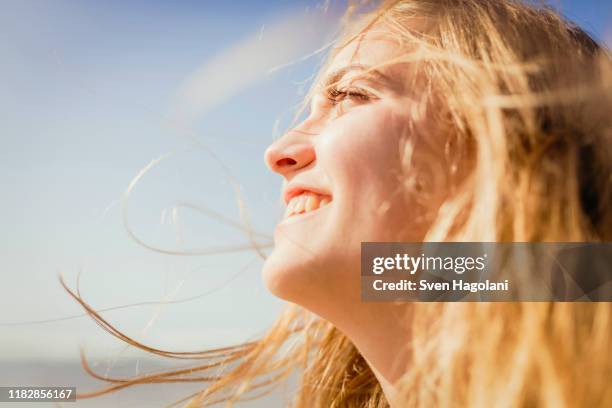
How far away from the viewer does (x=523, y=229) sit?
128 cm

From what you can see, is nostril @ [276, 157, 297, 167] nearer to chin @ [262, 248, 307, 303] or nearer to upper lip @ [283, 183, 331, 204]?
upper lip @ [283, 183, 331, 204]

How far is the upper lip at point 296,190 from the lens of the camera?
145cm

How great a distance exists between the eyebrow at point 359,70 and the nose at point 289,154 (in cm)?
16

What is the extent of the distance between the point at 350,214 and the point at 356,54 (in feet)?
1.37

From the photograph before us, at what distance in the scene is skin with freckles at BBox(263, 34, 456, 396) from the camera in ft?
4.53

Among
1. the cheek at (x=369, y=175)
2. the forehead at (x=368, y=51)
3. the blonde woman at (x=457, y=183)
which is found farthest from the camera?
the forehead at (x=368, y=51)

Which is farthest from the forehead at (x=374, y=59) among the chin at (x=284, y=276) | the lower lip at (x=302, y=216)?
the chin at (x=284, y=276)

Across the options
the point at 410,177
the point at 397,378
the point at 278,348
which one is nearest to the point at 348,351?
the point at 278,348

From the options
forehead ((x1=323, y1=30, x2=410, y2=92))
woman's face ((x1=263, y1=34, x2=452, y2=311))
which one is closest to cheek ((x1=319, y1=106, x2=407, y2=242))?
woman's face ((x1=263, y1=34, x2=452, y2=311))

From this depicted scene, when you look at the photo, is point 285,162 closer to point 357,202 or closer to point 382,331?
point 357,202

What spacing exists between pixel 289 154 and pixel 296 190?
9 cm

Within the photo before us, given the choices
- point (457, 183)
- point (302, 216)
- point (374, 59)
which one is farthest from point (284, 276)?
point (374, 59)

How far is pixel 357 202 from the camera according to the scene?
138 centimetres

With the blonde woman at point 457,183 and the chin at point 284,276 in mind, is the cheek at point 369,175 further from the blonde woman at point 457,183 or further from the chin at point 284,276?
the chin at point 284,276
